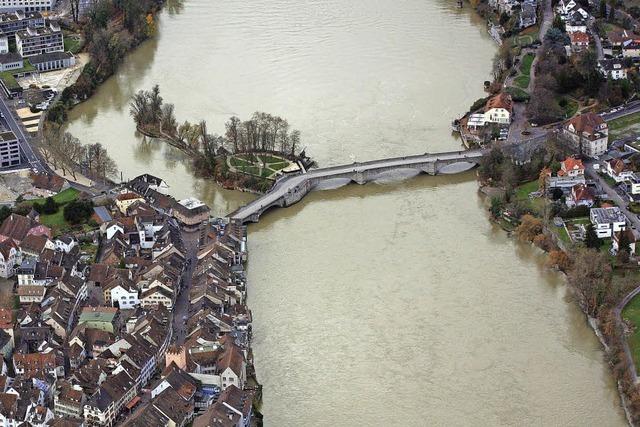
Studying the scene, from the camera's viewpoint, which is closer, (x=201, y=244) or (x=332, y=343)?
(x=332, y=343)

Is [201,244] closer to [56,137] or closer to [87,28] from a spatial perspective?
[56,137]

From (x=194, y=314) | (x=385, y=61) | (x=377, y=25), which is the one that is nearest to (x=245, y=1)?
(x=377, y=25)

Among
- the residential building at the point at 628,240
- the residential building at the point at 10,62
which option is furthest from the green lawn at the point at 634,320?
the residential building at the point at 10,62

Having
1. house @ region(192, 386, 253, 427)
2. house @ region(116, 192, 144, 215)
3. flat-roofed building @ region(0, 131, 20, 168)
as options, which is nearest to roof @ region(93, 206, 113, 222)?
house @ region(116, 192, 144, 215)

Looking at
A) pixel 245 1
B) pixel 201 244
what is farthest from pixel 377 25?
pixel 201 244

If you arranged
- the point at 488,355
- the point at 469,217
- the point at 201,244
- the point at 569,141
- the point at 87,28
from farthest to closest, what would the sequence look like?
1. the point at 87,28
2. the point at 569,141
3. the point at 469,217
4. the point at 201,244
5. the point at 488,355

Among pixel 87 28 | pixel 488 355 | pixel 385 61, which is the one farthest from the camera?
pixel 87 28

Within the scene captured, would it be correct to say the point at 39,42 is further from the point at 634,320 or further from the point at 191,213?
the point at 634,320
